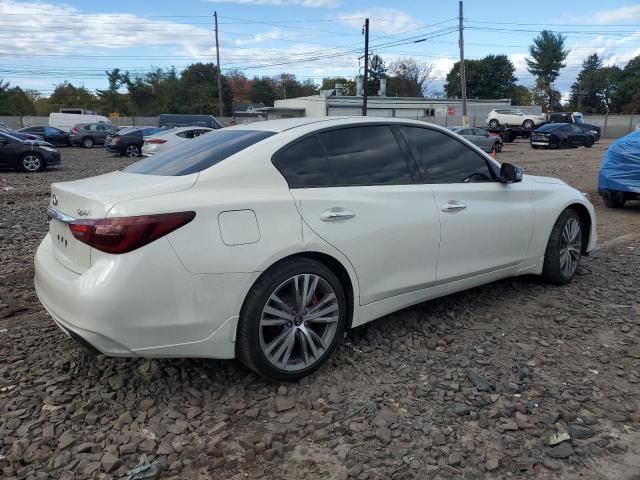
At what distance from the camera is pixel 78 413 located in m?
2.92

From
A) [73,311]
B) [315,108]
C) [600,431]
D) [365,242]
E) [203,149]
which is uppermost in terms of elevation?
[315,108]

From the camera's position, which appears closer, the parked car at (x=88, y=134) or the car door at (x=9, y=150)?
the car door at (x=9, y=150)

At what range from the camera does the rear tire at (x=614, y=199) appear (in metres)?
9.43

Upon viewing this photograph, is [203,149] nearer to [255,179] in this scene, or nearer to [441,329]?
[255,179]

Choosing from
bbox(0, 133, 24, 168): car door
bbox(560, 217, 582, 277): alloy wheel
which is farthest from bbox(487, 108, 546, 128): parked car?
bbox(560, 217, 582, 277): alloy wheel

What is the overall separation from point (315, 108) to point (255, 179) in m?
54.8

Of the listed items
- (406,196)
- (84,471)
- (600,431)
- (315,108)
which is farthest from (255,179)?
(315,108)

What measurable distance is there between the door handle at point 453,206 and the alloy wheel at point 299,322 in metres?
1.14

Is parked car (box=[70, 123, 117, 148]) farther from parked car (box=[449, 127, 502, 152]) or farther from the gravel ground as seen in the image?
the gravel ground

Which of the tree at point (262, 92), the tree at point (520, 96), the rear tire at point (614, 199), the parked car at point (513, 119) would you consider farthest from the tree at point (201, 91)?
the rear tire at point (614, 199)

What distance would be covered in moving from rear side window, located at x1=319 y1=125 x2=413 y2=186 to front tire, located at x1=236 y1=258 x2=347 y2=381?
672mm

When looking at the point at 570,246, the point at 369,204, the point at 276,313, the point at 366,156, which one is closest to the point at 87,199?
the point at 276,313

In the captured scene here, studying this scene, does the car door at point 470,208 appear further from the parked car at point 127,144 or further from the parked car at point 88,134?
the parked car at point 88,134

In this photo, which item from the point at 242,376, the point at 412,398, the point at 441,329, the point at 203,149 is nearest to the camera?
the point at 412,398
